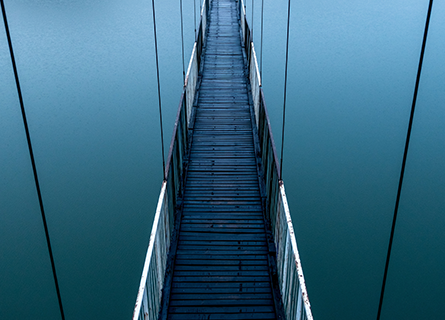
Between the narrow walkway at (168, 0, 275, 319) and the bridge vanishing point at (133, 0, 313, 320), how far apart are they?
12mm

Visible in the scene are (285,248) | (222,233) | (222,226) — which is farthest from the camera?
(222,226)

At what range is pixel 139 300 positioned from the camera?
133 inches

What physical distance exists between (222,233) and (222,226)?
151 mm

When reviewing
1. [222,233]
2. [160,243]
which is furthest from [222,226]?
[160,243]

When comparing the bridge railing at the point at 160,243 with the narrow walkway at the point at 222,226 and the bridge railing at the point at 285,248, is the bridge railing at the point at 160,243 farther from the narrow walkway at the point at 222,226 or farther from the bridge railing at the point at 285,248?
the bridge railing at the point at 285,248

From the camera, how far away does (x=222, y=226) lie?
5742mm

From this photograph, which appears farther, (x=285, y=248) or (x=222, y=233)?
(x=222, y=233)

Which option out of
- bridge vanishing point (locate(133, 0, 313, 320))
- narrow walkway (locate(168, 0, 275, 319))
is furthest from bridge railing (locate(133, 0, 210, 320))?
narrow walkway (locate(168, 0, 275, 319))

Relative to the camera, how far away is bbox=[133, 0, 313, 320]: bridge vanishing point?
430 centimetres

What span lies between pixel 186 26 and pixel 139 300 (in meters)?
27.1

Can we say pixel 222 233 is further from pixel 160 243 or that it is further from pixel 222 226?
pixel 160 243

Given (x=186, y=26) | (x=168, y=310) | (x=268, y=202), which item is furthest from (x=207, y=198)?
(x=186, y=26)

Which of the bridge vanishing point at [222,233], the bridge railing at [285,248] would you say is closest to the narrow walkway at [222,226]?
the bridge vanishing point at [222,233]

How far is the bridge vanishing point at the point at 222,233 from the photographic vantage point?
4.30 metres
